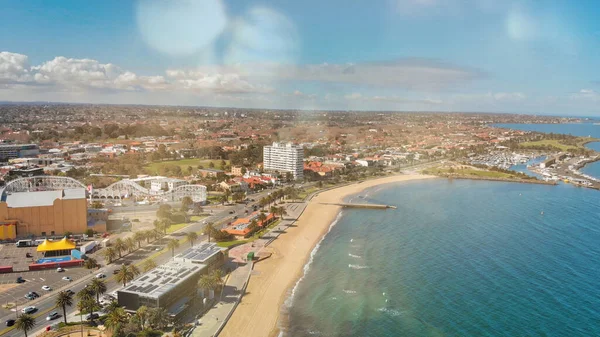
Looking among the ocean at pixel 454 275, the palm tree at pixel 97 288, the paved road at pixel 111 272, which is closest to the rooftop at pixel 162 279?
the palm tree at pixel 97 288

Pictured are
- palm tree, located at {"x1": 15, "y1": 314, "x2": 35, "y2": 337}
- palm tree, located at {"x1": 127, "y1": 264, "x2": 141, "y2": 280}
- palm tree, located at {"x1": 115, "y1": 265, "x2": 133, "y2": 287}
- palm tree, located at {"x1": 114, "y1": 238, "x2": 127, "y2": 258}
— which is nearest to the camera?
palm tree, located at {"x1": 15, "y1": 314, "x2": 35, "y2": 337}

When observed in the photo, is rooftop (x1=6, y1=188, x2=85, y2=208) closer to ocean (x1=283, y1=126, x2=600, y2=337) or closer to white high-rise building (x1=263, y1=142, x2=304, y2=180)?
ocean (x1=283, y1=126, x2=600, y2=337)

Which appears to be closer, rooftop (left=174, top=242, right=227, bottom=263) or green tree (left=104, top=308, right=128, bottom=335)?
green tree (left=104, top=308, right=128, bottom=335)

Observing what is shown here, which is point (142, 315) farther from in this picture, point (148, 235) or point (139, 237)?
point (148, 235)

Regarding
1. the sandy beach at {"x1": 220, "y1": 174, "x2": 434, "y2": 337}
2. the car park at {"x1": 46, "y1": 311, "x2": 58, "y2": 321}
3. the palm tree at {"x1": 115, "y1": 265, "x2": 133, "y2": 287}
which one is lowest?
the sandy beach at {"x1": 220, "y1": 174, "x2": 434, "y2": 337}

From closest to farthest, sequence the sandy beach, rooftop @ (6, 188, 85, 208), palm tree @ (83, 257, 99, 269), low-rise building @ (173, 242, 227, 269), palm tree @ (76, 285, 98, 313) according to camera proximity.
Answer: palm tree @ (76, 285, 98, 313)
the sandy beach
low-rise building @ (173, 242, 227, 269)
palm tree @ (83, 257, 99, 269)
rooftop @ (6, 188, 85, 208)

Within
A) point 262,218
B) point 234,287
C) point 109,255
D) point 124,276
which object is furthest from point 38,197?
point 234,287

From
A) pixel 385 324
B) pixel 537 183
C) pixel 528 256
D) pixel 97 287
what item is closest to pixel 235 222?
pixel 97 287

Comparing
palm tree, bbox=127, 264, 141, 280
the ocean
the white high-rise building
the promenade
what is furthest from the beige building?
the white high-rise building
